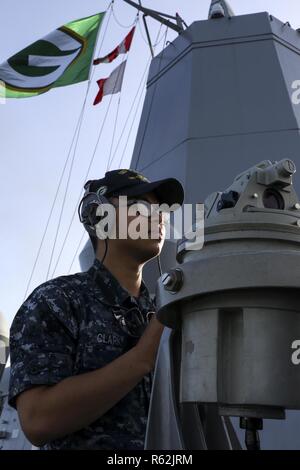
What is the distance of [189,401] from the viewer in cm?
63

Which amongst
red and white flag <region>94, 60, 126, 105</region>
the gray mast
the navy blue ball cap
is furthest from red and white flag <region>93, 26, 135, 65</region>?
the navy blue ball cap

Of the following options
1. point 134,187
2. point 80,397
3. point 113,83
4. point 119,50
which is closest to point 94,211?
point 134,187

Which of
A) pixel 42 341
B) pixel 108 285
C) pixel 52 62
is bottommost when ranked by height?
pixel 42 341

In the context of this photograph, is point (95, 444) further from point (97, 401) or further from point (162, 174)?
point (162, 174)

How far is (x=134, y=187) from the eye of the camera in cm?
117

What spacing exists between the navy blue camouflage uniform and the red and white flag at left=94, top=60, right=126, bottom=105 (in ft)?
13.5

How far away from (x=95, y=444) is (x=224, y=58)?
128 inches

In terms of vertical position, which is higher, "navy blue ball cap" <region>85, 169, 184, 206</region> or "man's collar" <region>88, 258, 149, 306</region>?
"navy blue ball cap" <region>85, 169, 184, 206</region>

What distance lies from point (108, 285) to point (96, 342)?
16cm

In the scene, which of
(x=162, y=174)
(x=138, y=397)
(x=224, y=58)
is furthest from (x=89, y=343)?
(x=224, y=58)

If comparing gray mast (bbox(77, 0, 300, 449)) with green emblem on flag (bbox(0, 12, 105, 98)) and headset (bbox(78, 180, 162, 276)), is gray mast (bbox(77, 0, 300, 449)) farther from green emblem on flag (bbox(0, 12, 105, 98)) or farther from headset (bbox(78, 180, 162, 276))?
headset (bbox(78, 180, 162, 276))

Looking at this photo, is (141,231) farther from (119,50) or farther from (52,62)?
(119,50)

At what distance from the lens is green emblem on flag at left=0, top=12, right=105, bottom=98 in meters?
4.42
